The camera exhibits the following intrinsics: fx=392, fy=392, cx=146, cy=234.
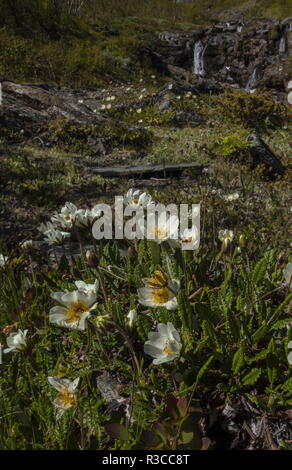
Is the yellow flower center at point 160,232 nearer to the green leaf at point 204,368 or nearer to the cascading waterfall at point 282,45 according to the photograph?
A: the green leaf at point 204,368

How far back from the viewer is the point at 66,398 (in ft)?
4.66

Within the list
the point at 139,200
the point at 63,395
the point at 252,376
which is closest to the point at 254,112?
the point at 139,200

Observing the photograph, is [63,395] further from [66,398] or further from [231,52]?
[231,52]

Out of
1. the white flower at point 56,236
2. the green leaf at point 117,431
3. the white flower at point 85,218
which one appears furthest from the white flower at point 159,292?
the white flower at point 56,236

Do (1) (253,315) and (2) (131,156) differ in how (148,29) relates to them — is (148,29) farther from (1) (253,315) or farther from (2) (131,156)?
(1) (253,315)

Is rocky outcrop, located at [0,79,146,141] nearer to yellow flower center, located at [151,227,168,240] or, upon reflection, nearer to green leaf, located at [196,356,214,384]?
yellow flower center, located at [151,227,168,240]

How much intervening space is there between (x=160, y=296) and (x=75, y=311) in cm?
33

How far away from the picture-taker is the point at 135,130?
275 inches

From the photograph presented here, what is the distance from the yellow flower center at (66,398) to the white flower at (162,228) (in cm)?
68

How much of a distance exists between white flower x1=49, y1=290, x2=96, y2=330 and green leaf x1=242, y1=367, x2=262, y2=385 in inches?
24.0

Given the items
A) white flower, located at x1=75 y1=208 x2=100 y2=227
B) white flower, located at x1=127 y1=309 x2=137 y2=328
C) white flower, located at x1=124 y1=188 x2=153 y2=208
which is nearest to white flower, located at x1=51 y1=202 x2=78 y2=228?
white flower, located at x1=75 y1=208 x2=100 y2=227

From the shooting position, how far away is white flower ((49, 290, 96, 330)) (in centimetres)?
143

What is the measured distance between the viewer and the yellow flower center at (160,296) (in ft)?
4.92
